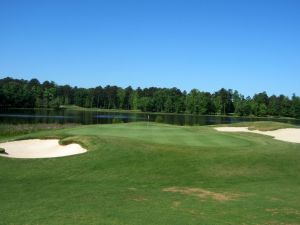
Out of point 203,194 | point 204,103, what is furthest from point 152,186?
point 204,103

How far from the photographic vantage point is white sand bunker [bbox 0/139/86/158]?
23922 mm

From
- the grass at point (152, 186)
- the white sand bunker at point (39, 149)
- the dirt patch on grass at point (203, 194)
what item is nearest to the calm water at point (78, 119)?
the white sand bunker at point (39, 149)

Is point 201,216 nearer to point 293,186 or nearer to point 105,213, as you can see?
point 105,213

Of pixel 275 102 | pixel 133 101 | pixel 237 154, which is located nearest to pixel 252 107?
pixel 275 102

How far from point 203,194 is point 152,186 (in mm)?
2424

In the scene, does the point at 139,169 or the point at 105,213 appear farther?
the point at 139,169

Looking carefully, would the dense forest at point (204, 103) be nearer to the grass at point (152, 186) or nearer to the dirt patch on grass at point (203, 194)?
the grass at point (152, 186)

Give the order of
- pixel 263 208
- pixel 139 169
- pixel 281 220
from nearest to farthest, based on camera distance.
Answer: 1. pixel 281 220
2. pixel 263 208
3. pixel 139 169

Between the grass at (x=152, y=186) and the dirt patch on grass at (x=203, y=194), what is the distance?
4 cm

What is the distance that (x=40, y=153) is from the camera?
2475 centimetres

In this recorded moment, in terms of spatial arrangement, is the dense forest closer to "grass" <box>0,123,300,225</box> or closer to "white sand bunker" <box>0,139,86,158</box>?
"white sand bunker" <box>0,139,86,158</box>

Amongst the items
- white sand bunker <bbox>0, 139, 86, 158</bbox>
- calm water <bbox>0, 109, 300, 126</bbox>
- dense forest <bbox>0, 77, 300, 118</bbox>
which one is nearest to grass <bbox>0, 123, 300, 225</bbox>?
white sand bunker <bbox>0, 139, 86, 158</bbox>

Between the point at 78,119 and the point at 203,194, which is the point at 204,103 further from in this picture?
the point at 203,194

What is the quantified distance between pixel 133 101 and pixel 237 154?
17615 cm
